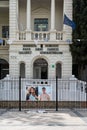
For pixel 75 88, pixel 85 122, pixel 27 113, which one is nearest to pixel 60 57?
pixel 75 88

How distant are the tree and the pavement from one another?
13065 mm

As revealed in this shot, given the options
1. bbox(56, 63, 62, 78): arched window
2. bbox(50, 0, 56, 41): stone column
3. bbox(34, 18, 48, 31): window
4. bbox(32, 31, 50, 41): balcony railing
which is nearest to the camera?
bbox(50, 0, 56, 41): stone column

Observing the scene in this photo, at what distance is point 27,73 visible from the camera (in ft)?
107

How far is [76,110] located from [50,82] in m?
2.26

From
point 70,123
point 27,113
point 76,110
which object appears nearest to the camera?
point 70,123

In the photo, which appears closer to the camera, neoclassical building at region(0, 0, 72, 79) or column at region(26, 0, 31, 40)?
neoclassical building at region(0, 0, 72, 79)

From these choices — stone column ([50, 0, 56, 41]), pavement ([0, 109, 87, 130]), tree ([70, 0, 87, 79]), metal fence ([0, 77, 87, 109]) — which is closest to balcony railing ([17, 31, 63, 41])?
stone column ([50, 0, 56, 41])

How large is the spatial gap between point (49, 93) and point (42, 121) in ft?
17.0

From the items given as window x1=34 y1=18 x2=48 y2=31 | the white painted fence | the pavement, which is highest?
window x1=34 y1=18 x2=48 y2=31

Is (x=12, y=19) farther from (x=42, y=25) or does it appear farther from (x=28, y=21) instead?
(x=42, y=25)

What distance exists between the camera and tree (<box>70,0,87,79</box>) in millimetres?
31381

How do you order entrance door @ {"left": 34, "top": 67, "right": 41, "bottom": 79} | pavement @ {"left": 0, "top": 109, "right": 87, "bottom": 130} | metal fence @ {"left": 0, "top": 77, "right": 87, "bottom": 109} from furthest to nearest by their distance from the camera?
entrance door @ {"left": 34, "top": 67, "right": 41, "bottom": 79}, metal fence @ {"left": 0, "top": 77, "right": 87, "bottom": 109}, pavement @ {"left": 0, "top": 109, "right": 87, "bottom": 130}

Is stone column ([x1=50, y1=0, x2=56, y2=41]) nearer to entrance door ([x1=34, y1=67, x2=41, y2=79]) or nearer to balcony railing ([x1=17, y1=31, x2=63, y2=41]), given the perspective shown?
balcony railing ([x1=17, y1=31, x2=63, y2=41])

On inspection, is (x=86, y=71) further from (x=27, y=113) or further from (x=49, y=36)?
(x=27, y=113)
